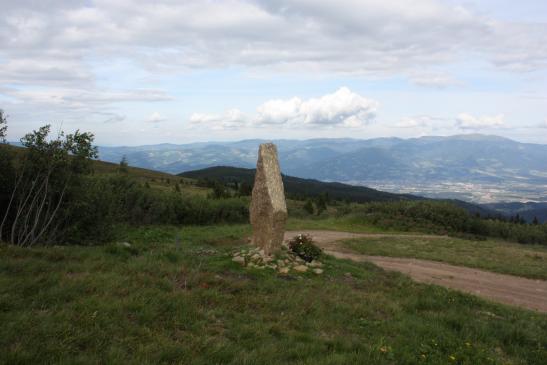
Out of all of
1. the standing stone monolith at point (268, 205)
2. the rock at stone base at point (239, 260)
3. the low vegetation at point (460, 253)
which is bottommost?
the low vegetation at point (460, 253)

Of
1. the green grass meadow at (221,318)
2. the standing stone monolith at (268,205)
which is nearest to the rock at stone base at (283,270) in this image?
the green grass meadow at (221,318)

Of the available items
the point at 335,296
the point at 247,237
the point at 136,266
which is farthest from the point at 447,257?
the point at 136,266

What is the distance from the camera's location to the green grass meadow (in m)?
5.70

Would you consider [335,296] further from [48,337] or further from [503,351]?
[48,337]

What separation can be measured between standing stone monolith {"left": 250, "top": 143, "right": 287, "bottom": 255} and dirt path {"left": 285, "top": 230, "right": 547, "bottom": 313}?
5.96m

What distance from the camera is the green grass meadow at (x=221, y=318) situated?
570 cm

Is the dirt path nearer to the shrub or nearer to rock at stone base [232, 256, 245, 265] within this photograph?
the shrub

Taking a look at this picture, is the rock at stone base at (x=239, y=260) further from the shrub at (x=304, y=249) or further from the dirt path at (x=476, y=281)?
the dirt path at (x=476, y=281)

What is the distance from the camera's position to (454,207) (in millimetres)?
38844

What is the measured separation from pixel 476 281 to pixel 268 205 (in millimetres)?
9231

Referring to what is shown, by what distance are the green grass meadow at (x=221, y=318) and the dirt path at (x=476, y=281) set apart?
3.12 metres

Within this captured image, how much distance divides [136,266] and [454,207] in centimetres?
3593

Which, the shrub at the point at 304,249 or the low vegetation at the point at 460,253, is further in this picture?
the low vegetation at the point at 460,253

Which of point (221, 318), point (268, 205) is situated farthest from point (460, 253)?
point (221, 318)
